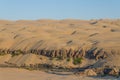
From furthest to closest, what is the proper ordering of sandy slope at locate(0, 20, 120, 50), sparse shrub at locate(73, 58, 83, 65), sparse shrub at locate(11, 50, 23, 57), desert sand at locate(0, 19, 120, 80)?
sparse shrub at locate(11, 50, 23, 57)
sandy slope at locate(0, 20, 120, 50)
sparse shrub at locate(73, 58, 83, 65)
desert sand at locate(0, 19, 120, 80)

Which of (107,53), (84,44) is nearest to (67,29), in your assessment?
(84,44)

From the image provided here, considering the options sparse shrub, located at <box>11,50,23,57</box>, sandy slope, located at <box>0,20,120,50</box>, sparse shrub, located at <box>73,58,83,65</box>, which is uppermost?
sandy slope, located at <box>0,20,120,50</box>

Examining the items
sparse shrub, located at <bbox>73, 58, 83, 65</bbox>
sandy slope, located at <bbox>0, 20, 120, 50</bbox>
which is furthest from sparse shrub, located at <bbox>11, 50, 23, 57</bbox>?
sparse shrub, located at <bbox>73, 58, 83, 65</bbox>

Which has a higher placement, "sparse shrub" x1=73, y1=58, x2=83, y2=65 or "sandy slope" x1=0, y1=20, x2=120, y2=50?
"sandy slope" x1=0, y1=20, x2=120, y2=50

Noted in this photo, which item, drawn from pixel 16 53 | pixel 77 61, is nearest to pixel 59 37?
pixel 16 53

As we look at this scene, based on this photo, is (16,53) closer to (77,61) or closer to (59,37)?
(59,37)

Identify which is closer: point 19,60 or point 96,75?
point 96,75

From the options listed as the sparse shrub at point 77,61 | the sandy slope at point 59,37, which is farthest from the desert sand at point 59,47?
the sparse shrub at point 77,61

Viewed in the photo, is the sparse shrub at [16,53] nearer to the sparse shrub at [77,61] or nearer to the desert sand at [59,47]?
the desert sand at [59,47]

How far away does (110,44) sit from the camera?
114 feet

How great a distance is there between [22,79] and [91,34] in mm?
18915

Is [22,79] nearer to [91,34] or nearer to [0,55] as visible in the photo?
[0,55]

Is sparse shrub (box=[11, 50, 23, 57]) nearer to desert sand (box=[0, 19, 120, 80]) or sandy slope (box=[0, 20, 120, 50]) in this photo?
desert sand (box=[0, 19, 120, 80])

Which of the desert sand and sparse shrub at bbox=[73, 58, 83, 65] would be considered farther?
sparse shrub at bbox=[73, 58, 83, 65]
